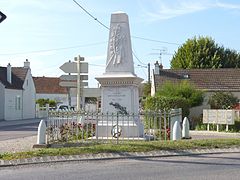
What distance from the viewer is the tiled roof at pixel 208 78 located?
137 ft

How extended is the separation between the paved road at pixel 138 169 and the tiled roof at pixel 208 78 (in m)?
29.2

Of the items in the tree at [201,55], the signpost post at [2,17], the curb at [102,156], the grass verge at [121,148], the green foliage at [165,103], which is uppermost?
the tree at [201,55]

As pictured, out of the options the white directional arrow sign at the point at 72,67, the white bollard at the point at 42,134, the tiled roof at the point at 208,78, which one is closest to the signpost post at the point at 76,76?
the white directional arrow sign at the point at 72,67

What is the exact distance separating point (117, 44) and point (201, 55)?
40923 mm

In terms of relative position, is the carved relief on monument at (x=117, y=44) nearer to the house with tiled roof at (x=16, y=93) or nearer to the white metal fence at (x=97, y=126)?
the white metal fence at (x=97, y=126)

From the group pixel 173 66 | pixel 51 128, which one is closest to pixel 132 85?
pixel 51 128

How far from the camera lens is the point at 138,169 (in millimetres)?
11000

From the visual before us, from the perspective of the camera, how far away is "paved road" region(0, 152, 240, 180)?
33.0ft

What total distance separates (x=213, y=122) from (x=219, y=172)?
16.1 meters

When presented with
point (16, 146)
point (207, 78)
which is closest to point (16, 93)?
point (207, 78)

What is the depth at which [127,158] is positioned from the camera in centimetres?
1286

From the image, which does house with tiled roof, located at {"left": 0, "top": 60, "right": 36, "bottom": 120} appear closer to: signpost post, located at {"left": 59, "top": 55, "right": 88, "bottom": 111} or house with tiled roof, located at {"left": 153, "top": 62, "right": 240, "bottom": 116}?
house with tiled roof, located at {"left": 153, "top": 62, "right": 240, "bottom": 116}

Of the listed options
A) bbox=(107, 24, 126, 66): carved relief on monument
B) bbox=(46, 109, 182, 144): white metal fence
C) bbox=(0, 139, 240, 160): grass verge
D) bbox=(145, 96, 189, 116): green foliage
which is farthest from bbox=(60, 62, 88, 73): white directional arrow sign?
bbox=(145, 96, 189, 116): green foliage

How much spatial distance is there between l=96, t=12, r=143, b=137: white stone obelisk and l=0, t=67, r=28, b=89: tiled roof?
28420mm
